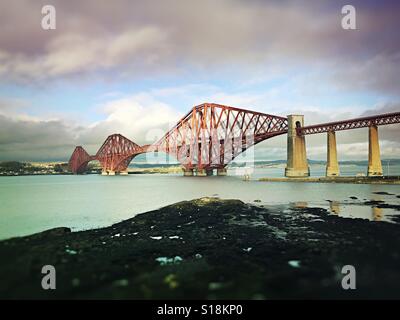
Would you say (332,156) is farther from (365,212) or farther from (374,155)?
(365,212)

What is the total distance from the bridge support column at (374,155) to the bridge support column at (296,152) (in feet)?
52.8

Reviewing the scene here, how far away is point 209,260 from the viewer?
34.3 ft

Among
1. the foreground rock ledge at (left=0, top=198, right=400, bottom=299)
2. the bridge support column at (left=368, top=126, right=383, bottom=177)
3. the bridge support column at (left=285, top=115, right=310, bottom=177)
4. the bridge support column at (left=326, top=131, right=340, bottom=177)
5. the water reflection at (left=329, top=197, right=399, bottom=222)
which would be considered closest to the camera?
the foreground rock ledge at (left=0, top=198, right=400, bottom=299)

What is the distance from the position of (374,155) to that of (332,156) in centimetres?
1018

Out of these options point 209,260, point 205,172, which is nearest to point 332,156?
point 205,172

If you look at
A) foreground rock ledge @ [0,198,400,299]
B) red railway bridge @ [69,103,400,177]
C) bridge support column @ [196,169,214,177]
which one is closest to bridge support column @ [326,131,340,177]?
red railway bridge @ [69,103,400,177]

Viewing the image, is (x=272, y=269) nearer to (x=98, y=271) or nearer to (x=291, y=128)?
(x=98, y=271)

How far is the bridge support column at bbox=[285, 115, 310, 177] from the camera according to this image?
62.8 metres

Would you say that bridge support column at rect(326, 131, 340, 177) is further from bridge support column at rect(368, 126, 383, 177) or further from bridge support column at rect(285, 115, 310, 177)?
bridge support column at rect(368, 126, 383, 177)

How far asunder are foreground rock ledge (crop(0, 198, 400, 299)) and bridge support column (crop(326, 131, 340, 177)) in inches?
1692

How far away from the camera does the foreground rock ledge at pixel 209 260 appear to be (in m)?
8.12

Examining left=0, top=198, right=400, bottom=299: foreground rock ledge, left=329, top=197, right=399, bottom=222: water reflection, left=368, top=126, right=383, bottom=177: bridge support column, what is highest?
Answer: left=368, top=126, right=383, bottom=177: bridge support column
